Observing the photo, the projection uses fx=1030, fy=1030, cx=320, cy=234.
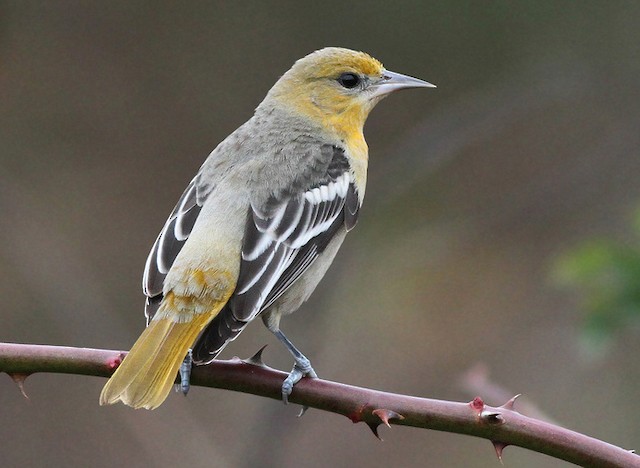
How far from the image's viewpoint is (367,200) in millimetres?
7781

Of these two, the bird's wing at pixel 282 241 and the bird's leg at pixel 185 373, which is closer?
the bird's leg at pixel 185 373

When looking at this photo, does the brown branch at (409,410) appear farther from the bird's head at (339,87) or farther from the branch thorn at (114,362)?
the bird's head at (339,87)

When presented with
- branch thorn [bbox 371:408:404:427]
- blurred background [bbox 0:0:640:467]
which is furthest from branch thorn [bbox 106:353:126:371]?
blurred background [bbox 0:0:640:467]

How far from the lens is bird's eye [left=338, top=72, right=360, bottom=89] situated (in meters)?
5.50

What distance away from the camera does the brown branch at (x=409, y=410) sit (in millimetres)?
2717

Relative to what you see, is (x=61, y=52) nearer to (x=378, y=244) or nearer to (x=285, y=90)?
(x=378, y=244)

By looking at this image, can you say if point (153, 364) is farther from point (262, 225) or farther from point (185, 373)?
point (262, 225)

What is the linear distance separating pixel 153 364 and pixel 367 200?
175 inches

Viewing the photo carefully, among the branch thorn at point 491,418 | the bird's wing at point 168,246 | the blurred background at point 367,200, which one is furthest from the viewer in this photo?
the blurred background at point 367,200

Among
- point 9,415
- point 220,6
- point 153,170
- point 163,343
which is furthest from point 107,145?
point 163,343

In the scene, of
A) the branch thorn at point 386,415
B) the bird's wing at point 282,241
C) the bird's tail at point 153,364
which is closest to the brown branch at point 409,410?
the branch thorn at point 386,415

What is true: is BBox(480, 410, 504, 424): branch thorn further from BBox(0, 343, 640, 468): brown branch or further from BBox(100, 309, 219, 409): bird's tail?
BBox(100, 309, 219, 409): bird's tail

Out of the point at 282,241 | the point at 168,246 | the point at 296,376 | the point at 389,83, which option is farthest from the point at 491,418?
the point at 389,83

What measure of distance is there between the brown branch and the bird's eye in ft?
8.08
